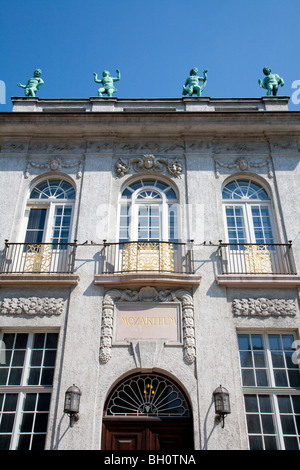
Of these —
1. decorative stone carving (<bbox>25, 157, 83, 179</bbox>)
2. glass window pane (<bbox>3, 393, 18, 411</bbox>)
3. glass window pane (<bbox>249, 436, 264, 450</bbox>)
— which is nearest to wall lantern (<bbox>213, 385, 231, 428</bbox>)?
glass window pane (<bbox>249, 436, 264, 450</bbox>)

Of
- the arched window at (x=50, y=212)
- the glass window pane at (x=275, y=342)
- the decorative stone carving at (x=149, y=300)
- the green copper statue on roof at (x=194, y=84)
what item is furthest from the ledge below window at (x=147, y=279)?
the green copper statue on roof at (x=194, y=84)

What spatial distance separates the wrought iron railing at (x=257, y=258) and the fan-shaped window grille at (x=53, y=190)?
4402 millimetres

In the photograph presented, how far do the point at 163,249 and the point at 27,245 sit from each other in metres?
3.36

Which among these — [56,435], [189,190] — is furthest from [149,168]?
[56,435]

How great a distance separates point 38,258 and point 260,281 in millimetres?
5232

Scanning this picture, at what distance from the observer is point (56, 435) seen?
7.84 meters

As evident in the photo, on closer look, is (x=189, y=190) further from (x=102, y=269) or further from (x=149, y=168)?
(x=102, y=269)

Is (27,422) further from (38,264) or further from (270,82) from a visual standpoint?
(270,82)

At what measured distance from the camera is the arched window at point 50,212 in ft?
34.8

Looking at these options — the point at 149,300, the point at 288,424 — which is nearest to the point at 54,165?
the point at 149,300

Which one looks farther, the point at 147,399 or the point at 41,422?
the point at 147,399

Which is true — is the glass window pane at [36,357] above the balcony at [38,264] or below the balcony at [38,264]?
below

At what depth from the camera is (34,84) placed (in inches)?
→ 514

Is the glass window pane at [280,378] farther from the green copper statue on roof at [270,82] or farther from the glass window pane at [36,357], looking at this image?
the green copper statue on roof at [270,82]
